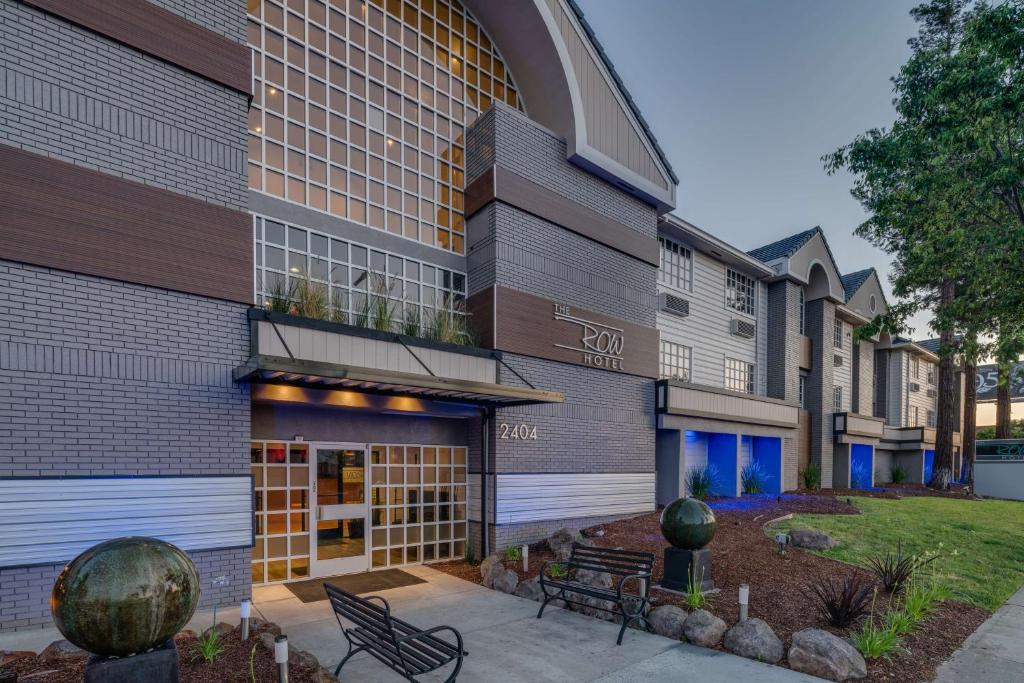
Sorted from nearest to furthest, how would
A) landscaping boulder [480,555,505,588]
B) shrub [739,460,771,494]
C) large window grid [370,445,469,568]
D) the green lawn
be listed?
the green lawn → landscaping boulder [480,555,505,588] → large window grid [370,445,469,568] → shrub [739,460,771,494]

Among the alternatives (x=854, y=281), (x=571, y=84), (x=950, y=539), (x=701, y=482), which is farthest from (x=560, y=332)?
(x=854, y=281)

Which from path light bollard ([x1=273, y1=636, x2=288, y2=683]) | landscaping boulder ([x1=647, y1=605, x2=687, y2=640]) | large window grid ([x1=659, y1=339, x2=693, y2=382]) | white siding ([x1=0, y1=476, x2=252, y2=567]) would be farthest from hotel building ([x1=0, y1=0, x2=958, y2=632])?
landscaping boulder ([x1=647, y1=605, x2=687, y2=640])

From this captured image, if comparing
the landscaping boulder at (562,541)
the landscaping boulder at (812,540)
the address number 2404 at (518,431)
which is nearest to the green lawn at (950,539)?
the landscaping boulder at (812,540)

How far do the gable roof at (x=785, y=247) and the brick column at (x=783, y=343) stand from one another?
1211 millimetres

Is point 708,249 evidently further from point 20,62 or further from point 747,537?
point 20,62

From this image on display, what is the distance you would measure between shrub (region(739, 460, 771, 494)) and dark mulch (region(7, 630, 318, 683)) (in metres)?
16.9

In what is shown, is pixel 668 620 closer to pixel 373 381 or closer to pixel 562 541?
pixel 562 541

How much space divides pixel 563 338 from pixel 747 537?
18.0 ft

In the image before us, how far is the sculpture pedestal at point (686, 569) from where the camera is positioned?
8047mm

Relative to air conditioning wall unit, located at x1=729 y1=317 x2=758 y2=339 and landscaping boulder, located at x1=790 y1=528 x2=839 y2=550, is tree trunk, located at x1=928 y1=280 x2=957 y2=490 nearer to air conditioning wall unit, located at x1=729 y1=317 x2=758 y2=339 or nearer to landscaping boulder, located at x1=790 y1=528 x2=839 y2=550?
air conditioning wall unit, located at x1=729 y1=317 x2=758 y2=339

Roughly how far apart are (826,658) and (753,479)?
1505cm

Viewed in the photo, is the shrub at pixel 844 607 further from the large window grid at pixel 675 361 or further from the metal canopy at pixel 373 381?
the large window grid at pixel 675 361

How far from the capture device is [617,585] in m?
7.75

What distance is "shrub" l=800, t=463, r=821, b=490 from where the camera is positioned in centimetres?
2269
